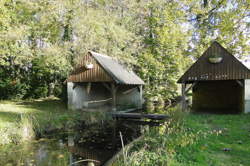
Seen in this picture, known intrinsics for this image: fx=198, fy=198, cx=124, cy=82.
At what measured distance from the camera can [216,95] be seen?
12680 millimetres

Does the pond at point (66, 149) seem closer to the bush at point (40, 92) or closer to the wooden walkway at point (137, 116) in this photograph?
the wooden walkway at point (137, 116)

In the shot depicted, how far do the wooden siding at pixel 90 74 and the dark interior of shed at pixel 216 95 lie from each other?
5795 millimetres

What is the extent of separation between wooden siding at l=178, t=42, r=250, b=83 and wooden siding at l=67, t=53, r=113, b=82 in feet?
14.1

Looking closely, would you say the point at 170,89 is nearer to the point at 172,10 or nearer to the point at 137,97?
the point at 137,97

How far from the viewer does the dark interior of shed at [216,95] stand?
12094mm

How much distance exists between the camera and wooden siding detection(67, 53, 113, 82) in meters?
11.2

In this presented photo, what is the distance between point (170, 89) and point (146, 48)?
437 cm

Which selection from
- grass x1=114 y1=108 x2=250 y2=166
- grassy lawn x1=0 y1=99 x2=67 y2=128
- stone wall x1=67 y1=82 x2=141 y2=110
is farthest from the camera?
stone wall x1=67 y1=82 x2=141 y2=110

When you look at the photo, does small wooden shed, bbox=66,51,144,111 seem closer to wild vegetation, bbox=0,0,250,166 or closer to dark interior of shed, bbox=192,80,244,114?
wild vegetation, bbox=0,0,250,166

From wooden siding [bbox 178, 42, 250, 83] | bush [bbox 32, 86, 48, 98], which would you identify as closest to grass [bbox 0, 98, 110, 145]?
wooden siding [bbox 178, 42, 250, 83]

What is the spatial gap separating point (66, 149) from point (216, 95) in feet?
33.3

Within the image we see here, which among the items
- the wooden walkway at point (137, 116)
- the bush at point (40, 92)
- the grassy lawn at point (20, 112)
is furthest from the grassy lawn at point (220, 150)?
the bush at point (40, 92)

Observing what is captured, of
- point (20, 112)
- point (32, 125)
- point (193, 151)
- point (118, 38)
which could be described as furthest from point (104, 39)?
point (193, 151)

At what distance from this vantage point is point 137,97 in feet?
49.8
